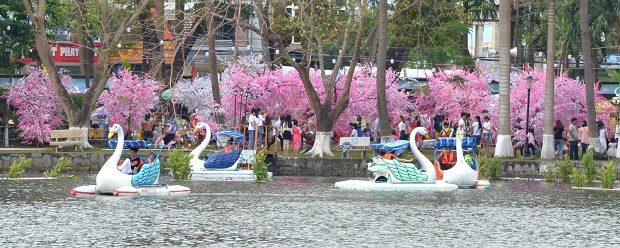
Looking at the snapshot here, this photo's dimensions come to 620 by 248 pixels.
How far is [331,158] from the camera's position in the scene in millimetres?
42031

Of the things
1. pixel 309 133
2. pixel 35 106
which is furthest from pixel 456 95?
pixel 35 106

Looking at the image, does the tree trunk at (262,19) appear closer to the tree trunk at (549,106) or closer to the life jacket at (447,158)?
the life jacket at (447,158)

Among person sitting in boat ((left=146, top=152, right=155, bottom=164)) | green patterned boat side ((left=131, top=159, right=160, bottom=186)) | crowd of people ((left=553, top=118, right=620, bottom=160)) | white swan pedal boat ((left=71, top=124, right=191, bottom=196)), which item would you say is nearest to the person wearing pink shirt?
crowd of people ((left=553, top=118, right=620, bottom=160))

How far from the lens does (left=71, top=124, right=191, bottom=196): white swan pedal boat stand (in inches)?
1240

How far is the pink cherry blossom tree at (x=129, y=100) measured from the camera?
164 feet

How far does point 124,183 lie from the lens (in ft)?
104

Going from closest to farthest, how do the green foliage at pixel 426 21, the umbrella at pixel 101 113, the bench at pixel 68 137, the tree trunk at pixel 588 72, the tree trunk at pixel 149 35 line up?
the tree trunk at pixel 149 35
the tree trunk at pixel 588 72
the green foliage at pixel 426 21
the bench at pixel 68 137
the umbrella at pixel 101 113

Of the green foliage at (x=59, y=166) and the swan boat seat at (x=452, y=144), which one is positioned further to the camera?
the green foliage at (x=59, y=166)

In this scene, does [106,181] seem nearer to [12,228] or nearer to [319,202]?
[319,202]

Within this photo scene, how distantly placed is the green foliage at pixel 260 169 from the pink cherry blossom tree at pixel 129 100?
12887 mm

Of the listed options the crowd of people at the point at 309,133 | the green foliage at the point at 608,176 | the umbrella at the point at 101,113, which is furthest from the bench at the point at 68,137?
the green foliage at the point at 608,176

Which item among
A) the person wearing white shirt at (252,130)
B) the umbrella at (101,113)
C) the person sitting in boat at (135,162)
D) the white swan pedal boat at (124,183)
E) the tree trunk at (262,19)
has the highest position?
the tree trunk at (262,19)

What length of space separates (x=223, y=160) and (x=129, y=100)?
43.2ft

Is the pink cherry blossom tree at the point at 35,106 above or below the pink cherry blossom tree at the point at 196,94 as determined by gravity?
below
